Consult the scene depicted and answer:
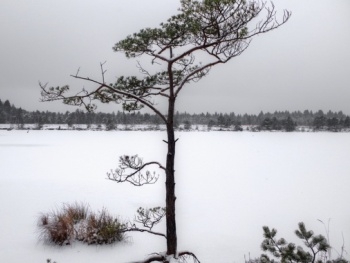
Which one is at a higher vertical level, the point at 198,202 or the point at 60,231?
the point at 60,231

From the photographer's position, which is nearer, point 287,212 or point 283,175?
point 287,212

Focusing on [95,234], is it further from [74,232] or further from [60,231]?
[60,231]

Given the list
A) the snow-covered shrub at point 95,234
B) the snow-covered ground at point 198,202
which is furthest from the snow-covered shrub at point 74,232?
the snow-covered ground at point 198,202

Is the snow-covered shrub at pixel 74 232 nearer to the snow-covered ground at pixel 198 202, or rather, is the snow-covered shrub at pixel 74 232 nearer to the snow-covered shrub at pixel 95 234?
the snow-covered shrub at pixel 95 234

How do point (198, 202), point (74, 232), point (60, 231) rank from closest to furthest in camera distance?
point (60, 231), point (74, 232), point (198, 202)

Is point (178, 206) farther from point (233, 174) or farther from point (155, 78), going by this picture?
point (233, 174)

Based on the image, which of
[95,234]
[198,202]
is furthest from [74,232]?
[198,202]

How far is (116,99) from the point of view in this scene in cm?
560

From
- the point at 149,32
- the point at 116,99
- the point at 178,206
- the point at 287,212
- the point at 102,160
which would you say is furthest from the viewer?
the point at 102,160

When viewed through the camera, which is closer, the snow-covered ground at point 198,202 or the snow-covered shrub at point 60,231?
the snow-covered ground at point 198,202

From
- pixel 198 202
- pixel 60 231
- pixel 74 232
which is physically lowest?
pixel 198 202

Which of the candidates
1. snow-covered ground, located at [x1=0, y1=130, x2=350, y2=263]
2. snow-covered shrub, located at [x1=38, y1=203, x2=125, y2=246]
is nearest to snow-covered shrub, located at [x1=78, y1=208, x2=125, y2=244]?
snow-covered shrub, located at [x1=38, y1=203, x2=125, y2=246]

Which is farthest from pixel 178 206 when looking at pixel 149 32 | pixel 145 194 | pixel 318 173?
pixel 318 173

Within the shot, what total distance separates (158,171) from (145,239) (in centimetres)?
936
